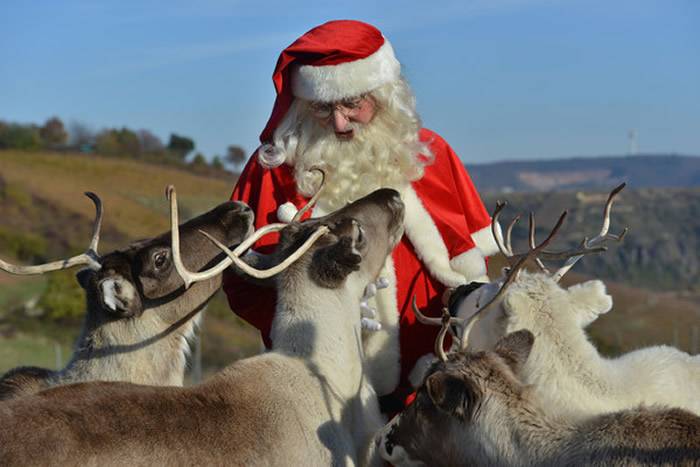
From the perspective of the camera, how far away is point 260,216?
736 centimetres

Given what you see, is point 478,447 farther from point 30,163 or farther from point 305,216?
point 30,163

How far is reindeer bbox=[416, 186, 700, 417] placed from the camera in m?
6.39

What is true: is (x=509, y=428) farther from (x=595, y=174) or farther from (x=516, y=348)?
(x=595, y=174)

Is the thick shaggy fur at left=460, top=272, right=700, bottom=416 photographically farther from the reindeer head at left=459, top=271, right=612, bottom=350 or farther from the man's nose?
the man's nose

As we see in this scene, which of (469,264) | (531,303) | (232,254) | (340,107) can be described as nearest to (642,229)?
(469,264)

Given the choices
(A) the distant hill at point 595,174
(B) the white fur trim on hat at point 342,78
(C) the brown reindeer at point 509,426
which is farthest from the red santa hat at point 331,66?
(A) the distant hill at point 595,174

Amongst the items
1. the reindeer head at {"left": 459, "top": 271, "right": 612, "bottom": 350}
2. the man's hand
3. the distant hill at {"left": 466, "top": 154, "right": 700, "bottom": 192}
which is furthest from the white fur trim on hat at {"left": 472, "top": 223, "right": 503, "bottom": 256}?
the distant hill at {"left": 466, "top": 154, "right": 700, "bottom": 192}

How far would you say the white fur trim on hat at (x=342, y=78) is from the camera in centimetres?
731

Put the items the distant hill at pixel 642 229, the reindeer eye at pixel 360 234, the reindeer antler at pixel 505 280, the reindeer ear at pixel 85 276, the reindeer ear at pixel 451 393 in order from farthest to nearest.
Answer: the distant hill at pixel 642 229 → the reindeer ear at pixel 85 276 → the reindeer eye at pixel 360 234 → the reindeer antler at pixel 505 280 → the reindeer ear at pixel 451 393

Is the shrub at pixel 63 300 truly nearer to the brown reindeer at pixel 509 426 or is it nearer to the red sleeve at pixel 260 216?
the red sleeve at pixel 260 216

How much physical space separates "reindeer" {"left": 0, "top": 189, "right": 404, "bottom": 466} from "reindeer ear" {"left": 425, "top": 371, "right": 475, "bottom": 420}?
763 millimetres

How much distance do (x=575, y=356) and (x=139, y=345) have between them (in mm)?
2520

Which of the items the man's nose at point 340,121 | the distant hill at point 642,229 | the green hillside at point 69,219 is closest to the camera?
the man's nose at point 340,121

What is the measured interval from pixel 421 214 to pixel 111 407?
280 centimetres
